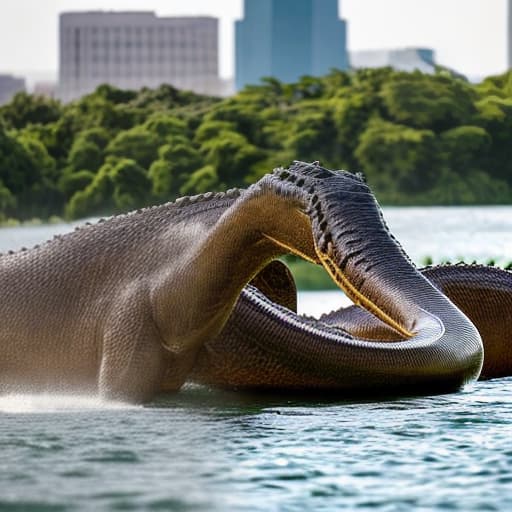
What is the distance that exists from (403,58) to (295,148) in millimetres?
13879

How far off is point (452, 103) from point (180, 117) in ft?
27.4

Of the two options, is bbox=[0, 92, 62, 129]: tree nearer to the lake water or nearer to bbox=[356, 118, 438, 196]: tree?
bbox=[356, 118, 438, 196]: tree

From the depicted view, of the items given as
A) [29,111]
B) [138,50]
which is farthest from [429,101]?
[138,50]

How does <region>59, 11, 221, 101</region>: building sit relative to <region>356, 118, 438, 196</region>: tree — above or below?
above

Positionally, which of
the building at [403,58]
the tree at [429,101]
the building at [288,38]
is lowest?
the tree at [429,101]

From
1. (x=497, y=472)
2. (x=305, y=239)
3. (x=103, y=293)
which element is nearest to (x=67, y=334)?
(x=103, y=293)

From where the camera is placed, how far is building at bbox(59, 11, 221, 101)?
71.5m

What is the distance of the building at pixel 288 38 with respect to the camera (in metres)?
78.5

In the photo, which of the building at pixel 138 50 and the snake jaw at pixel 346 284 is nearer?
the snake jaw at pixel 346 284

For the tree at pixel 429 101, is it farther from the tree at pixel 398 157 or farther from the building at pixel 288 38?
the building at pixel 288 38

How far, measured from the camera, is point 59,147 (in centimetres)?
4666

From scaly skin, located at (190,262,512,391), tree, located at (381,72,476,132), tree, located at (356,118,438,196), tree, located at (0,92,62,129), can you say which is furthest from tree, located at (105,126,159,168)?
scaly skin, located at (190,262,512,391)

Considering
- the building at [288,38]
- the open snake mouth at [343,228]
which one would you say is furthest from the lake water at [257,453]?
the building at [288,38]

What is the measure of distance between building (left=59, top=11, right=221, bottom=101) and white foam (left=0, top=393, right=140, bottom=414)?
210 ft
